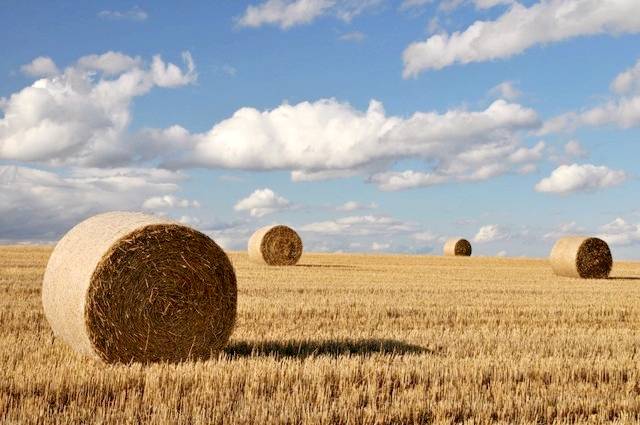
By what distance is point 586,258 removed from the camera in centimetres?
2666

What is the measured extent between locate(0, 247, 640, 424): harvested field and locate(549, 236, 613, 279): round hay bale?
13431mm

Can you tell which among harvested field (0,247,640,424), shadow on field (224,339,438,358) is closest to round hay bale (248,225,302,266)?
harvested field (0,247,640,424)

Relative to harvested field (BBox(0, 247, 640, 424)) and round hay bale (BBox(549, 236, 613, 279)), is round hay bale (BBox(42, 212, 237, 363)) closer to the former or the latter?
harvested field (BBox(0, 247, 640, 424))

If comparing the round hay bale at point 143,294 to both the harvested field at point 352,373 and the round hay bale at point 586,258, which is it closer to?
the harvested field at point 352,373

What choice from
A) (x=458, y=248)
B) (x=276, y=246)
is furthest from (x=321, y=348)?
(x=458, y=248)

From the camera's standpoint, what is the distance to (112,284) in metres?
8.69

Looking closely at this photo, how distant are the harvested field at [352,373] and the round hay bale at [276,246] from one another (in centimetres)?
1504

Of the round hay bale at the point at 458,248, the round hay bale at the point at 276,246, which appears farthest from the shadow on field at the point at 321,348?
the round hay bale at the point at 458,248

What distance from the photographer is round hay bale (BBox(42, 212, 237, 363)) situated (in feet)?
28.2

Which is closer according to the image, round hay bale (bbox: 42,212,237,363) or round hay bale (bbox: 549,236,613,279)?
round hay bale (bbox: 42,212,237,363)

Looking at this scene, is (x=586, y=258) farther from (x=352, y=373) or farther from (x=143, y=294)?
(x=352, y=373)

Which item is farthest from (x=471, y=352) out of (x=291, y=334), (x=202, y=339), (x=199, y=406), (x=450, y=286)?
(x=450, y=286)

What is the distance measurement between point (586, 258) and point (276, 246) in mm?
11022

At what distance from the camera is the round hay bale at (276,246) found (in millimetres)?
28734
